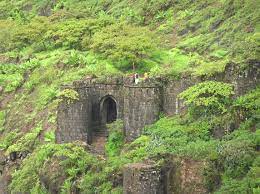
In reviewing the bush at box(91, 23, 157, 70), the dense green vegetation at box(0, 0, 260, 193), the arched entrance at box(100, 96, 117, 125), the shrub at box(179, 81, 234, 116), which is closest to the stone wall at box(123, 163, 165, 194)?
the dense green vegetation at box(0, 0, 260, 193)

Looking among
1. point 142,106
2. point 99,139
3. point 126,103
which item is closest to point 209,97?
point 142,106

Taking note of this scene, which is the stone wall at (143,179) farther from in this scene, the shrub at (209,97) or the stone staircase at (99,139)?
the stone staircase at (99,139)

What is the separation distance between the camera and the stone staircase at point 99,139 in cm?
2745

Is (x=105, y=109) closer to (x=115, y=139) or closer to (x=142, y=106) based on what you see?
(x=115, y=139)

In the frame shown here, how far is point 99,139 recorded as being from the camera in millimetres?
28500

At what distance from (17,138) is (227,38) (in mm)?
14066

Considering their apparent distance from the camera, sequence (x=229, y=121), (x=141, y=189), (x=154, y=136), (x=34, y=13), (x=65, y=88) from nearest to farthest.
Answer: (x=141, y=189)
(x=229, y=121)
(x=154, y=136)
(x=65, y=88)
(x=34, y=13)

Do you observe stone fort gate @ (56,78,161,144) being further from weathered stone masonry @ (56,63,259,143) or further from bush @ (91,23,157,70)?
bush @ (91,23,157,70)

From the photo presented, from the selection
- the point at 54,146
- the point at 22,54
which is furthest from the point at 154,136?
the point at 22,54

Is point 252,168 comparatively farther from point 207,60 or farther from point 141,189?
point 207,60

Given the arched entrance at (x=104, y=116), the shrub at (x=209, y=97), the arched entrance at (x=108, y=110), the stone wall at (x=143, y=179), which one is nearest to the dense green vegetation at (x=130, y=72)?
the shrub at (x=209, y=97)

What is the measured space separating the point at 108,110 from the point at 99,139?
1.85 m

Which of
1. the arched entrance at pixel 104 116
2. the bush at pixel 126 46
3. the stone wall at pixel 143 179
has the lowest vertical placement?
the stone wall at pixel 143 179

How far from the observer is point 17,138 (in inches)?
1293
